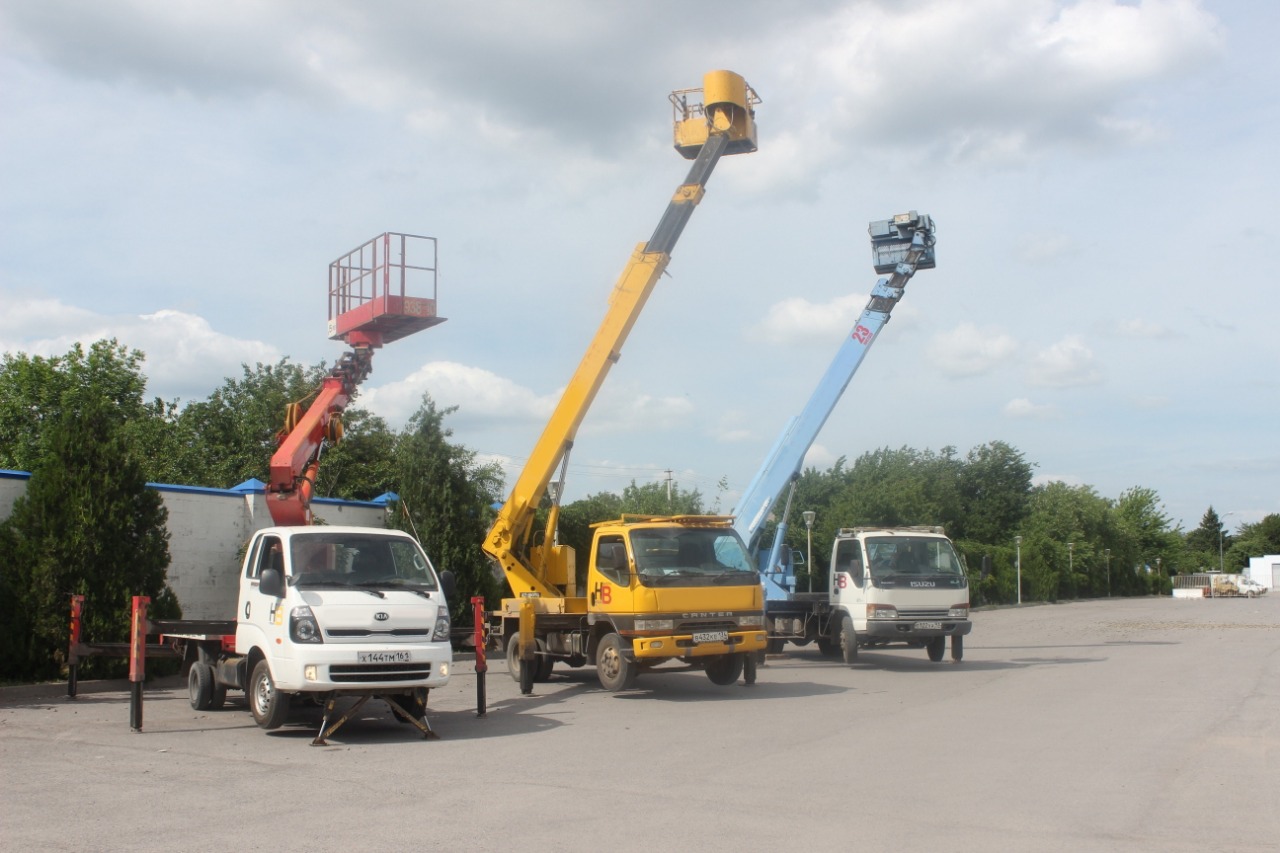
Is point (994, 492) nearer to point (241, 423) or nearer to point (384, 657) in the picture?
point (241, 423)

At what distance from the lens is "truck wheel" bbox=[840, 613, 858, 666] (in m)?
19.4

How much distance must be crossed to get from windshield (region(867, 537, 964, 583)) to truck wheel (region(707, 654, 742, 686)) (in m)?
3.95

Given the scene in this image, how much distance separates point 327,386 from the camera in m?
17.8

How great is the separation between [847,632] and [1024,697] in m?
5.17

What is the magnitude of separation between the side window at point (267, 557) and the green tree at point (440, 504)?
10.1 meters

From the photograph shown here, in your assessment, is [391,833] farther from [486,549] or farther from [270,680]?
[486,549]

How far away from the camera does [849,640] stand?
63.9 feet

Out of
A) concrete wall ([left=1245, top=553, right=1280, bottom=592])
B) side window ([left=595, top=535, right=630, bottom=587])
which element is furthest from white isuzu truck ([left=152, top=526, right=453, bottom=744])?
concrete wall ([left=1245, top=553, right=1280, bottom=592])

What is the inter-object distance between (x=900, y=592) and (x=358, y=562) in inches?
408

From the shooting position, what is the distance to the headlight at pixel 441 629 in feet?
37.7

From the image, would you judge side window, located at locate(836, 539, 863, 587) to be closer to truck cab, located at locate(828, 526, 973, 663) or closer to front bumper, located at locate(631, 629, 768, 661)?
truck cab, located at locate(828, 526, 973, 663)

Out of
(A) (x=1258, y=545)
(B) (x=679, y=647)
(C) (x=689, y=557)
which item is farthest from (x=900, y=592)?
(A) (x=1258, y=545)

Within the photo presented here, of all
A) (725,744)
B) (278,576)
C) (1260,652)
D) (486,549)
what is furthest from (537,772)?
(1260,652)

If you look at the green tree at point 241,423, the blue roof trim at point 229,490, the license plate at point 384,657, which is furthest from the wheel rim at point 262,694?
the green tree at point 241,423
